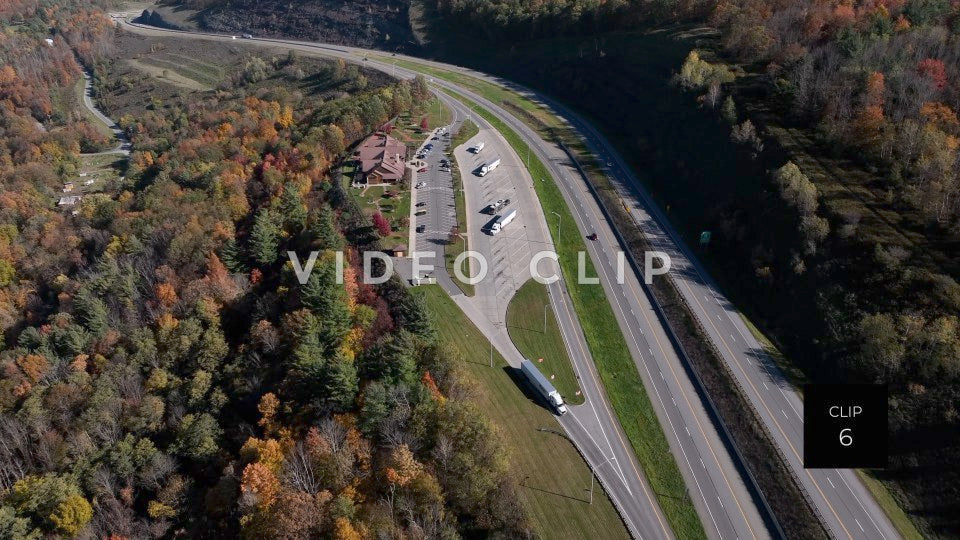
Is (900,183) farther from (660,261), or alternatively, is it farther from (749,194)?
(660,261)

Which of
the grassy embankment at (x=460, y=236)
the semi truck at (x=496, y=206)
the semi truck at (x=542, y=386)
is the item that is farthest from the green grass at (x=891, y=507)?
the semi truck at (x=496, y=206)

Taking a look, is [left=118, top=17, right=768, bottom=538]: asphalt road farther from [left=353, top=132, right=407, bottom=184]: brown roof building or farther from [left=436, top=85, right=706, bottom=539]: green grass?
[left=353, top=132, right=407, bottom=184]: brown roof building

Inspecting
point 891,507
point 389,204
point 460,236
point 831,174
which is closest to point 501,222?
point 460,236

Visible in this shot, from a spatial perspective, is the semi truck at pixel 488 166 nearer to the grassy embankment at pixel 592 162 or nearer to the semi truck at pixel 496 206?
the semi truck at pixel 496 206

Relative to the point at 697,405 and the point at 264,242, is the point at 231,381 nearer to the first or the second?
the point at 264,242

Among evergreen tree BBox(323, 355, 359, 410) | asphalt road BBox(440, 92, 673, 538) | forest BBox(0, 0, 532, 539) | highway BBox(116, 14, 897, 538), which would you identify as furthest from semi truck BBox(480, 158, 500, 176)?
evergreen tree BBox(323, 355, 359, 410)
